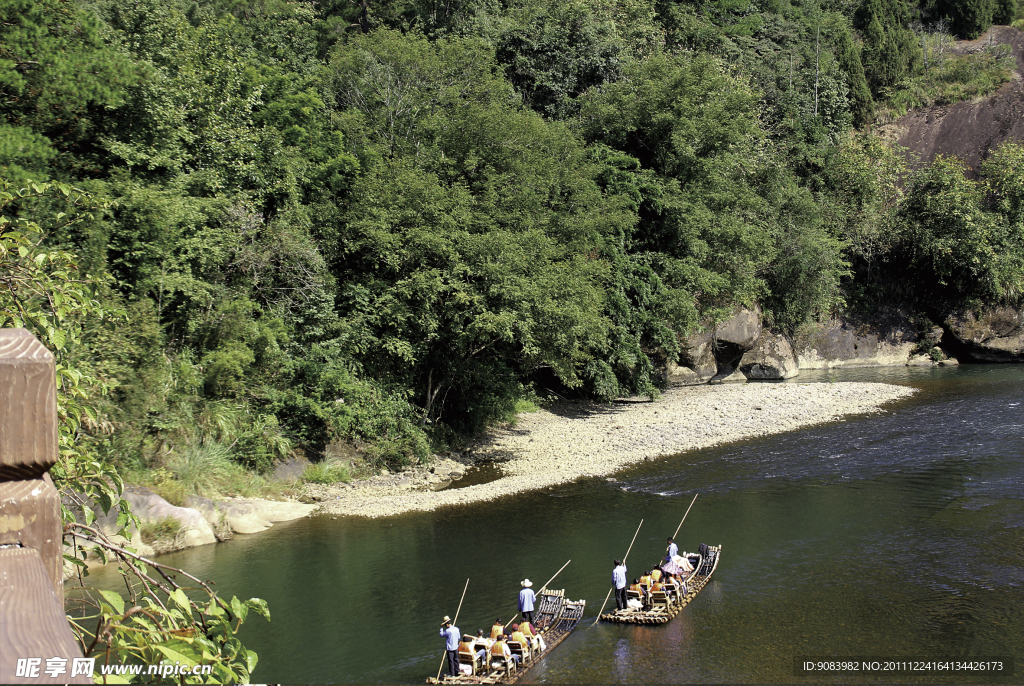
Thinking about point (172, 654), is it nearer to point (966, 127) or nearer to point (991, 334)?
point (991, 334)

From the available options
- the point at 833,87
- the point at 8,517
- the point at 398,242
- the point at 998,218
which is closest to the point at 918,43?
the point at 833,87

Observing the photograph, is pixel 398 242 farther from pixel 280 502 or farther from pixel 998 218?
pixel 998 218

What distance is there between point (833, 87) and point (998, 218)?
47.5 feet

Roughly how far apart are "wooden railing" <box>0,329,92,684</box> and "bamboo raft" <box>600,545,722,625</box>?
565 inches

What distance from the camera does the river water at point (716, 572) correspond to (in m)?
13.2

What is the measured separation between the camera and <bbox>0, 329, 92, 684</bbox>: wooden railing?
1260 mm

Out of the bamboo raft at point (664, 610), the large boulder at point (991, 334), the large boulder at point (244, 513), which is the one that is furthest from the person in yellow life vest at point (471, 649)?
the large boulder at point (991, 334)

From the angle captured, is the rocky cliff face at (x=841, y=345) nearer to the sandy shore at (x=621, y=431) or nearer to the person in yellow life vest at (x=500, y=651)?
the sandy shore at (x=621, y=431)

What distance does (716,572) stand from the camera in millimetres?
16703

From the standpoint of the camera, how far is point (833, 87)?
50750mm

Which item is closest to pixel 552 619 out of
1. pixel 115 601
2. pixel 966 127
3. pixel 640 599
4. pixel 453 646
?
pixel 640 599

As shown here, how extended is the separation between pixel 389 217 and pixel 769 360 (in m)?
24.3

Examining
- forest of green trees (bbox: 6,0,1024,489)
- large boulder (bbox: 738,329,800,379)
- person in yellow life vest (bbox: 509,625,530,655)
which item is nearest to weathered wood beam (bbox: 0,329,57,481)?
forest of green trees (bbox: 6,0,1024,489)

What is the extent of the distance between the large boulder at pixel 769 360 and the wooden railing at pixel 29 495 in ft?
131
